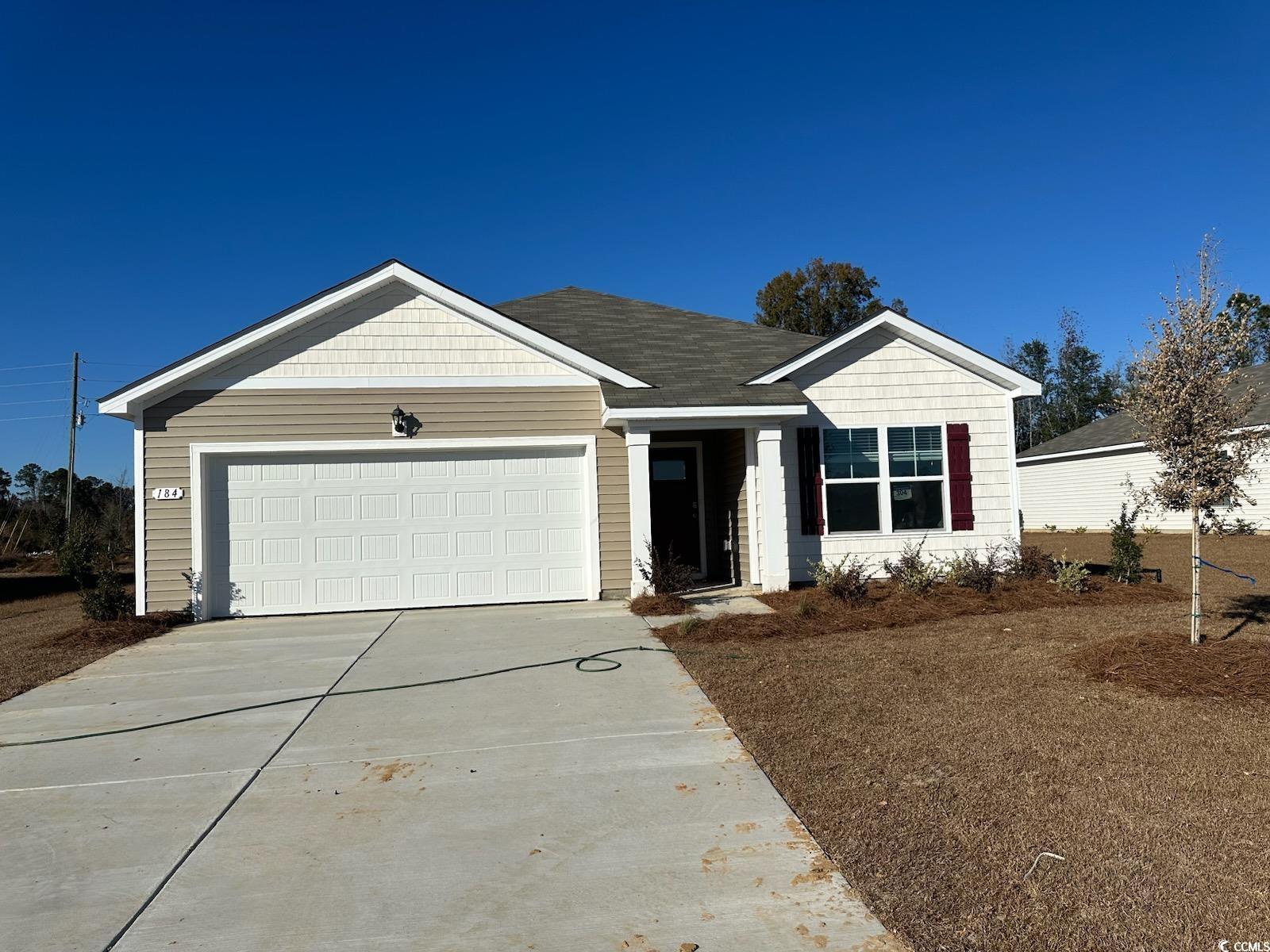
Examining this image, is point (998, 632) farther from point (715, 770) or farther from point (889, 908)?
point (889, 908)

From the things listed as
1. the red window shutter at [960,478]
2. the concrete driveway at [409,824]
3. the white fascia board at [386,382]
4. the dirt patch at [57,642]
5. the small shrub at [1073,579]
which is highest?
the white fascia board at [386,382]

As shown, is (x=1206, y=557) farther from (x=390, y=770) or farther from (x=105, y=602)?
(x=105, y=602)

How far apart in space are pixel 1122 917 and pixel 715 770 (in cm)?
221

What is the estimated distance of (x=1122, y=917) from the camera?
10.0 feet

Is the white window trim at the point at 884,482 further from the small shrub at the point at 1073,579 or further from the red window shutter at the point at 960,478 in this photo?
the small shrub at the point at 1073,579

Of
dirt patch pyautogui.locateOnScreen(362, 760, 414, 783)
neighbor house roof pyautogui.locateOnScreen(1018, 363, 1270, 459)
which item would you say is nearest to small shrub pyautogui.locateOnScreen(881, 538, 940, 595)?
dirt patch pyautogui.locateOnScreen(362, 760, 414, 783)

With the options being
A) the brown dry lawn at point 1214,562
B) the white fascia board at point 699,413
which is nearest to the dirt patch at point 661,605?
the white fascia board at point 699,413

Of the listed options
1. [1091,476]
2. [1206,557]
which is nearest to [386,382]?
[1206,557]

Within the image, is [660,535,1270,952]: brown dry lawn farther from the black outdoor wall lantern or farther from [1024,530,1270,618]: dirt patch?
the black outdoor wall lantern

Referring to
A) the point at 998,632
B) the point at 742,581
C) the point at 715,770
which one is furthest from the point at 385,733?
the point at 742,581

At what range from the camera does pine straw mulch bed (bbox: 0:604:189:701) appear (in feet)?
26.8

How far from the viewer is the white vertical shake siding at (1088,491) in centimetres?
2414

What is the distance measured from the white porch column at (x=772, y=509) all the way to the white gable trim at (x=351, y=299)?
1.90 m

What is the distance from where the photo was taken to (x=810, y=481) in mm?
11992
